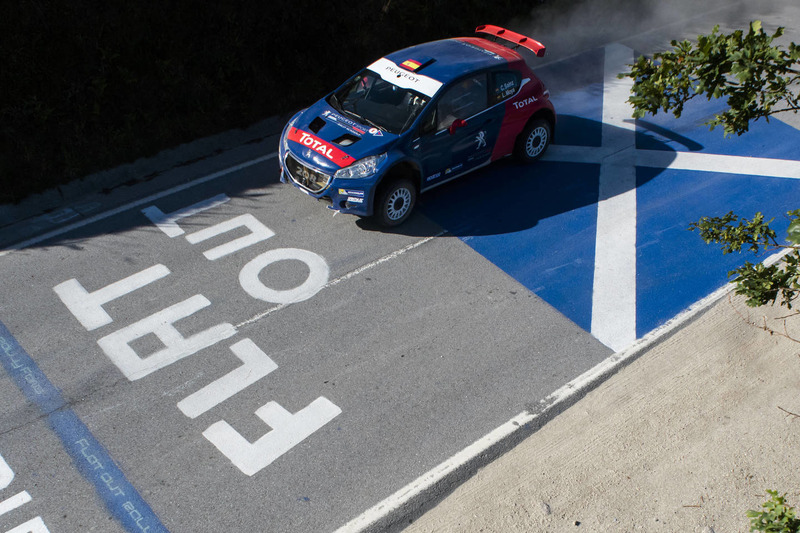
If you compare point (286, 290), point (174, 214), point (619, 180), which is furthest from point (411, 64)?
point (174, 214)

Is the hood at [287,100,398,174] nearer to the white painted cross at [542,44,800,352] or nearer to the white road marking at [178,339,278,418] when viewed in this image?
the white road marking at [178,339,278,418]

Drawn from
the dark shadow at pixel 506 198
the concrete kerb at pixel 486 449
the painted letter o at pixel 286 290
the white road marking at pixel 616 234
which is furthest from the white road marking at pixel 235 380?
the white road marking at pixel 616 234

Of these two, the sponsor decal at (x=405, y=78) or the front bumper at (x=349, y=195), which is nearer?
the front bumper at (x=349, y=195)

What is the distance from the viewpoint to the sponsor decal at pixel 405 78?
9328 mm

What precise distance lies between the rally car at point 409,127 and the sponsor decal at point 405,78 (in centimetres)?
2

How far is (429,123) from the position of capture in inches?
363

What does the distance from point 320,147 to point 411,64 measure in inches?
74.8

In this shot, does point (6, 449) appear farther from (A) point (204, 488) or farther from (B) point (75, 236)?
(B) point (75, 236)

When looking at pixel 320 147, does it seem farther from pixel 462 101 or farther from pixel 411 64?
pixel 462 101

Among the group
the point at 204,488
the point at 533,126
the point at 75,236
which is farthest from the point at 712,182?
the point at 75,236

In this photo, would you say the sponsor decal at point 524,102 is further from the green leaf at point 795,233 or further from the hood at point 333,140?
the green leaf at point 795,233

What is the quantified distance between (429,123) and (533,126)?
83.5 inches

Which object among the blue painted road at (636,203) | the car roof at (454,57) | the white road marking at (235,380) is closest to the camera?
the white road marking at (235,380)

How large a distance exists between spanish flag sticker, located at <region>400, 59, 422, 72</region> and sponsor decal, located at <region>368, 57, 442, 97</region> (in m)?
0.07
